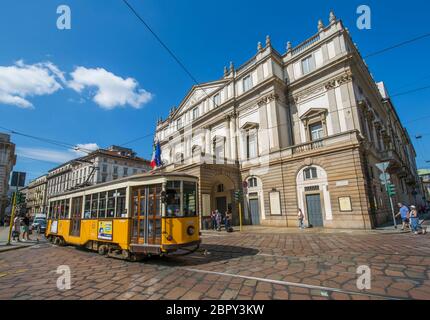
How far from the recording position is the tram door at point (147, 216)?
6.97 metres

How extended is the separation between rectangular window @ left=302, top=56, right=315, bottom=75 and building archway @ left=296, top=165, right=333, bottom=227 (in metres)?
9.30

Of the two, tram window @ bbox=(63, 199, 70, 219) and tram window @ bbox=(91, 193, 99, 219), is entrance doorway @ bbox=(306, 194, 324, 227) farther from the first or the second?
tram window @ bbox=(63, 199, 70, 219)

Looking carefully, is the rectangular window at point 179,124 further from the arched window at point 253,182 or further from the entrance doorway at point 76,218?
the entrance doorway at point 76,218

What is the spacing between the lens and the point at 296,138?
2055 centimetres

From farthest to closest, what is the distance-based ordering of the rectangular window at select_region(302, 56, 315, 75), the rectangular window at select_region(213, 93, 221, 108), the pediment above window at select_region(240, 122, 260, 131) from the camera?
the rectangular window at select_region(213, 93, 221, 108), the pediment above window at select_region(240, 122, 260, 131), the rectangular window at select_region(302, 56, 315, 75)

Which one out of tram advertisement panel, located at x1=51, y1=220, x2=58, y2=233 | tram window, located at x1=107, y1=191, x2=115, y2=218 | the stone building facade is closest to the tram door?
tram window, located at x1=107, y1=191, x2=115, y2=218

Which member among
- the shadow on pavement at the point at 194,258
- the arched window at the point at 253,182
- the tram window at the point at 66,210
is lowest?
the shadow on pavement at the point at 194,258

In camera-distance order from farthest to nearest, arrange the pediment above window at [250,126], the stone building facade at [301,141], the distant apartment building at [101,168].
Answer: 1. the distant apartment building at [101,168]
2. the pediment above window at [250,126]
3. the stone building facade at [301,141]

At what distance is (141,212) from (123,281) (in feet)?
8.10

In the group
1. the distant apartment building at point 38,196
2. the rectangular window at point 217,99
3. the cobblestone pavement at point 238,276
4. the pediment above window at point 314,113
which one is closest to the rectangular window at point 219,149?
the rectangular window at point 217,99

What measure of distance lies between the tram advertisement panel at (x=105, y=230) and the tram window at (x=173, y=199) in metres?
2.62

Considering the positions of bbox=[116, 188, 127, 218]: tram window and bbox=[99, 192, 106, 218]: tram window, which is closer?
bbox=[116, 188, 127, 218]: tram window

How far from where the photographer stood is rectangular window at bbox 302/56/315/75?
2016 centimetres
